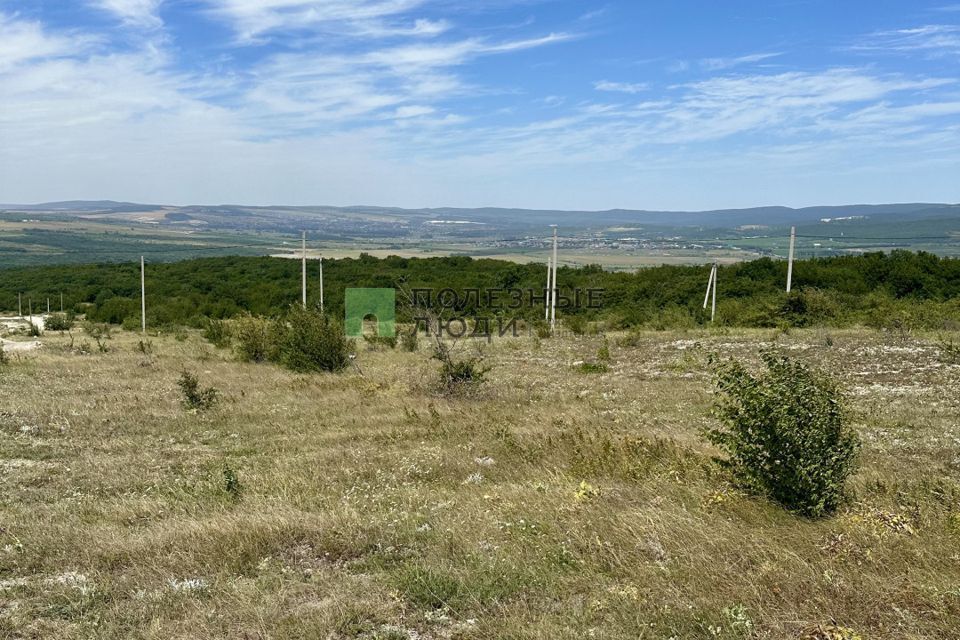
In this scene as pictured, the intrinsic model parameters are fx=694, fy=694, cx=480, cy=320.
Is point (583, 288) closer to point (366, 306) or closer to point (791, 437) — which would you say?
point (366, 306)

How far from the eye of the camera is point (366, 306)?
38.1m

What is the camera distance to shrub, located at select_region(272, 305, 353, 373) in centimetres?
1736

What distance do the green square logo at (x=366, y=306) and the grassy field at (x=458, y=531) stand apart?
19.6m

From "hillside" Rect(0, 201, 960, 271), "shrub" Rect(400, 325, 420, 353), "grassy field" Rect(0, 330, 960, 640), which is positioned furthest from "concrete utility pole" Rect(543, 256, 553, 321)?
"grassy field" Rect(0, 330, 960, 640)

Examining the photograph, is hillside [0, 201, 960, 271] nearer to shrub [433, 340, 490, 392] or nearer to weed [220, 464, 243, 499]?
shrub [433, 340, 490, 392]

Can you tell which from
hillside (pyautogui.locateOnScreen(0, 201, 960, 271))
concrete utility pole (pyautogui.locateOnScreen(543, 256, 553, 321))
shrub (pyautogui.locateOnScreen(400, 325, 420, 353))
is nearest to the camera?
shrub (pyautogui.locateOnScreen(400, 325, 420, 353))

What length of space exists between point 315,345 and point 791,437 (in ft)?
45.5

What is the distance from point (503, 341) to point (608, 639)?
22.0 m

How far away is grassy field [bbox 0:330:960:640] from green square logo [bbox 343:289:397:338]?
19592mm

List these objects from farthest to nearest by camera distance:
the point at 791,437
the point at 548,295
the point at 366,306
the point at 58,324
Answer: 1. the point at 366,306
2. the point at 58,324
3. the point at 548,295
4. the point at 791,437

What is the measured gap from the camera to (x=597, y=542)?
4.40 m

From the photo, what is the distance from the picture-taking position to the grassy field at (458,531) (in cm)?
355

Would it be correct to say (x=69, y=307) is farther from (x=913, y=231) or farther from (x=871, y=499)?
(x=913, y=231)

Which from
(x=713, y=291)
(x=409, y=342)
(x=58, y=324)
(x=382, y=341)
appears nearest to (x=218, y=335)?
(x=382, y=341)
